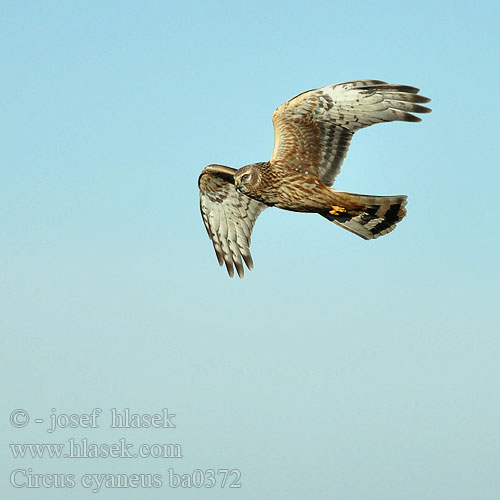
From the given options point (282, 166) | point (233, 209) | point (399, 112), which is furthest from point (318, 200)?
point (233, 209)

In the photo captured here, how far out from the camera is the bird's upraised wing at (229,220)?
68.1ft

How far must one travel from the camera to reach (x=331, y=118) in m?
17.8

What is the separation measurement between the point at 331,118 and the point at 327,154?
72 cm

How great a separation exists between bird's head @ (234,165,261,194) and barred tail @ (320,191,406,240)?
1.40m

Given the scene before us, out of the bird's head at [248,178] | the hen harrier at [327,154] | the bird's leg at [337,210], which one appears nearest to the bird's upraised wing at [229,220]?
the hen harrier at [327,154]

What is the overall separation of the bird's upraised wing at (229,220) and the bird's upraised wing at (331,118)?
2893 mm

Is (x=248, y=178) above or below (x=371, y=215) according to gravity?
above

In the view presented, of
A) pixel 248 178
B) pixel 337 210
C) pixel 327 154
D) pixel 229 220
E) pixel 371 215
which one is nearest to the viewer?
pixel 337 210

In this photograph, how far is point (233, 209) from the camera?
20906 mm

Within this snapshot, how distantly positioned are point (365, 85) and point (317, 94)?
0.89 metres

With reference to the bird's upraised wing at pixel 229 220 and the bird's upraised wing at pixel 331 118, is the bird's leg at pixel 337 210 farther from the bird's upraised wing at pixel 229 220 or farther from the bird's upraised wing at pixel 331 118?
the bird's upraised wing at pixel 229 220

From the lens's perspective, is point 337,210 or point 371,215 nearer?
point 337,210

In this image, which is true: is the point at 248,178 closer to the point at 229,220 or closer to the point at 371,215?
the point at 371,215

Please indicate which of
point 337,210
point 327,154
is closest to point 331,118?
point 327,154
